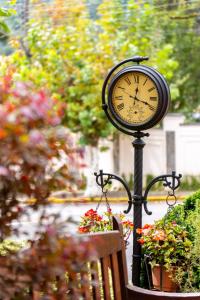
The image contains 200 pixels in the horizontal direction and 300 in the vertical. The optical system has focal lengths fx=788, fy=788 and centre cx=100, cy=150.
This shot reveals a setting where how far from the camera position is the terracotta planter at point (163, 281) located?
5379 millimetres

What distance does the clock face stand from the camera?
6207 mm

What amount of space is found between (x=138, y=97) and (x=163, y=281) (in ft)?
5.18

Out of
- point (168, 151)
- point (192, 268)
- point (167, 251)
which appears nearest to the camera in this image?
point (192, 268)

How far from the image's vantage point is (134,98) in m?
6.29

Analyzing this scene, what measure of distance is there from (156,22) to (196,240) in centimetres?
1843

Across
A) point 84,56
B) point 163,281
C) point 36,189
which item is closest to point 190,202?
point 163,281

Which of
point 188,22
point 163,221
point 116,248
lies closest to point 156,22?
point 188,22

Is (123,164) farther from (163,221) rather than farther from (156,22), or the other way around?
(163,221)

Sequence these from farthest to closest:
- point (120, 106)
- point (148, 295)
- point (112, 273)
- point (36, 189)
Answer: point (120, 106)
point (148, 295)
point (112, 273)
point (36, 189)

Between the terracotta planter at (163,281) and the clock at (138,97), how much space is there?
1.27 metres

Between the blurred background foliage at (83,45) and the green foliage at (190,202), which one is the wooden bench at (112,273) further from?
the blurred background foliage at (83,45)

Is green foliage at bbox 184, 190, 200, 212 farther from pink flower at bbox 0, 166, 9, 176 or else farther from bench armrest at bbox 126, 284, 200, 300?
pink flower at bbox 0, 166, 9, 176

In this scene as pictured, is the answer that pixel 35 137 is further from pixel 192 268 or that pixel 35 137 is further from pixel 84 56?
pixel 84 56

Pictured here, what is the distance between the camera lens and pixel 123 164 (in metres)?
23.7
